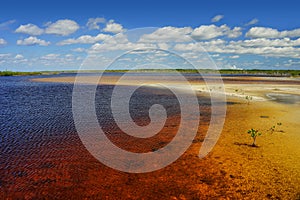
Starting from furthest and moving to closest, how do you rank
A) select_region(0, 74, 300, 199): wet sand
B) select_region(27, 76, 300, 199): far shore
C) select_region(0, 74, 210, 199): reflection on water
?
1. select_region(27, 76, 300, 199): far shore
2. select_region(0, 74, 210, 199): reflection on water
3. select_region(0, 74, 300, 199): wet sand

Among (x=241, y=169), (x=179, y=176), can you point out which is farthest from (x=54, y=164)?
(x=241, y=169)

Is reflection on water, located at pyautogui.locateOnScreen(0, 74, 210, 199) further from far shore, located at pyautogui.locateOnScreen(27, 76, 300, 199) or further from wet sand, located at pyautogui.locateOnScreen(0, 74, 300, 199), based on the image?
far shore, located at pyautogui.locateOnScreen(27, 76, 300, 199)

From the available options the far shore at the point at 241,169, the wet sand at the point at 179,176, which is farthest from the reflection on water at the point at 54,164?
the far shore at the point at 241,169

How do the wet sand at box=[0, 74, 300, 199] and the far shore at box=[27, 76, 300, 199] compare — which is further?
the far shore at box=[27, 76, 300, 199]

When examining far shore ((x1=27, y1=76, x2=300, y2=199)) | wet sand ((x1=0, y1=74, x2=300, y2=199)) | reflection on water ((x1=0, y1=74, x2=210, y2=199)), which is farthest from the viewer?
far shore ((x1=27, y1=76, x2=300, y2=199))

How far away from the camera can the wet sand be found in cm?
1030

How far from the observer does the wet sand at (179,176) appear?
1030 centimetres

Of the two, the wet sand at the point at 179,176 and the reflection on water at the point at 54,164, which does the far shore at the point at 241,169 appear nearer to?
the wet sand at the point at 179,176

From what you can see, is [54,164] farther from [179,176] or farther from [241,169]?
[241,169]

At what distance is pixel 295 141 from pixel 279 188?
7.23m

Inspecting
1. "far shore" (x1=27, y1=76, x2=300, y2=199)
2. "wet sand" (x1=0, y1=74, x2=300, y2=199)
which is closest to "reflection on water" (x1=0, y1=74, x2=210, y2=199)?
"wet sand" (x1=0, y1=74, x2=300, y2=199)

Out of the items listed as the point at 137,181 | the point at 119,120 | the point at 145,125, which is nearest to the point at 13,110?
the point at 119,120

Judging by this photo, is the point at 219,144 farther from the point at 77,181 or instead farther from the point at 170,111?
the point at 170,111

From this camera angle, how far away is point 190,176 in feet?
39.2
